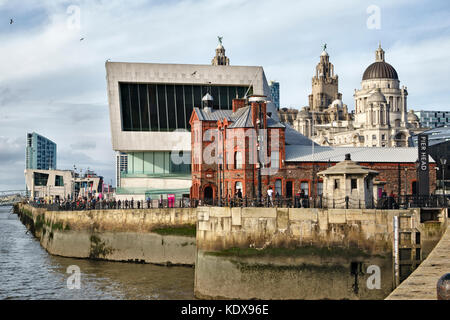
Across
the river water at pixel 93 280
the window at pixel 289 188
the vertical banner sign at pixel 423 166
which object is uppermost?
the vertical banner sign at pixel 423 166

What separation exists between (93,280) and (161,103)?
1675 inches

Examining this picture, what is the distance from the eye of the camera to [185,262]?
157ft

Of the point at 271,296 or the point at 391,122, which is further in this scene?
the point at 391,122

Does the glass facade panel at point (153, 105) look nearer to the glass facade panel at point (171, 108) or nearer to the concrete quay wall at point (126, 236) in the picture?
the glass facade panel at point (171, 108)

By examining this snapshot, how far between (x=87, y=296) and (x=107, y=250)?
1658 centimetres

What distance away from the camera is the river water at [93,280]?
38.0 metres

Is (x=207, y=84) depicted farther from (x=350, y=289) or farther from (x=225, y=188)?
(x=350, y=289)

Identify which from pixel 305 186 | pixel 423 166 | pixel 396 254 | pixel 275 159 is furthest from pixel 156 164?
pixel 396 254

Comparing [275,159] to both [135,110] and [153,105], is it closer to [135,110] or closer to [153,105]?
[153,105]

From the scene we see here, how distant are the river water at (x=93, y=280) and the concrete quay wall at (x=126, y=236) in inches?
50.7

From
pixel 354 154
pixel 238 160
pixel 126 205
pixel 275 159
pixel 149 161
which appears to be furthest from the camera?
pixel 149 161

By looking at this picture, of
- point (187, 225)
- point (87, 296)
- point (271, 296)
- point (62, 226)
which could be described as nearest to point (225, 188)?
point (187, 225)

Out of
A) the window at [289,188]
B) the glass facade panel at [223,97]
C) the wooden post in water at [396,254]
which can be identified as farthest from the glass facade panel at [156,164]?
the wooden post in water at [396,254]

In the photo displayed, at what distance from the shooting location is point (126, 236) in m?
52.8
